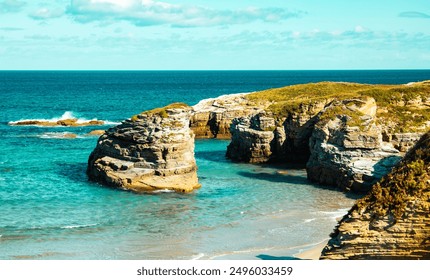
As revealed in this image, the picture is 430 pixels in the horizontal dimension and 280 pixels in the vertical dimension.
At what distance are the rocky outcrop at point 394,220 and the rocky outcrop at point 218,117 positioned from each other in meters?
58.2

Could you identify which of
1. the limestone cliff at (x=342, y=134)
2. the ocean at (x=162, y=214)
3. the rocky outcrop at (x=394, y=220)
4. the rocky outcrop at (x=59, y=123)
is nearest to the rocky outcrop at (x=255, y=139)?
the limestone cliff at (x=342, y=134)

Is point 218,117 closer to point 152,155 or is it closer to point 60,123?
point 60,123

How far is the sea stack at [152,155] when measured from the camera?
1876 inches

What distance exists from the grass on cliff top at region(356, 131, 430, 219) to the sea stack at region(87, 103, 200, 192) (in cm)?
2629

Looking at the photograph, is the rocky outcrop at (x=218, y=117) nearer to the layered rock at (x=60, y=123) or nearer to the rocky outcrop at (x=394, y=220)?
the layered rock at (x=60, y=123)

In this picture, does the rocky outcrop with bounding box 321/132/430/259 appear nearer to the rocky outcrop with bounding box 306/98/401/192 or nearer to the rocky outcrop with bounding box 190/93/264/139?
the rocky outcrop with bounding box 306/98/401/192

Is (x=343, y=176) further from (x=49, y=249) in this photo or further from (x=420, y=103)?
(x=49, y=249)

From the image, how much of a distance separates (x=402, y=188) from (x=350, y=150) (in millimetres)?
26939

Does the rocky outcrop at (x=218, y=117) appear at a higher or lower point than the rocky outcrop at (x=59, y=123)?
higher

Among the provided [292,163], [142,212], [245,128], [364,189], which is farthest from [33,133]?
[364,189]

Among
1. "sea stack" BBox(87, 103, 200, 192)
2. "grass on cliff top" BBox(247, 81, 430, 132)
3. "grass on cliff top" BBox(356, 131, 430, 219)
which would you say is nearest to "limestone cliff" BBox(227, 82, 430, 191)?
"grass on cliff top" BBox(247, 81, 430, 132)

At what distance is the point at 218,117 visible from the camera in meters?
82.2

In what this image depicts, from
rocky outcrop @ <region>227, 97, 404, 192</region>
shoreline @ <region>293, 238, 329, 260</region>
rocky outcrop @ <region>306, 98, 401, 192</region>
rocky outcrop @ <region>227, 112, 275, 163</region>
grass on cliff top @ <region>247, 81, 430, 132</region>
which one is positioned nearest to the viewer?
shoreline @ <region>293, 238, 329, 260</region>

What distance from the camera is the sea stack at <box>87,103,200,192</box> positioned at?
156ft
